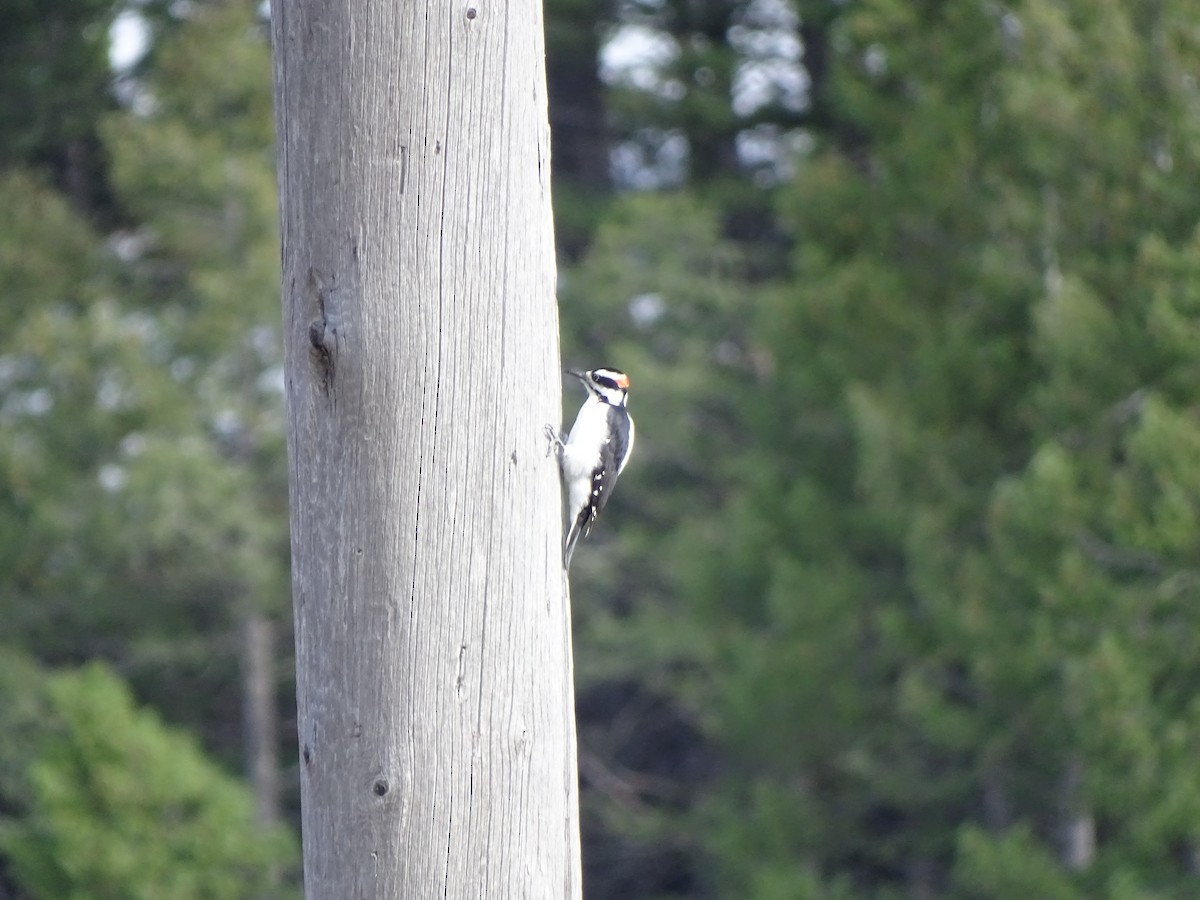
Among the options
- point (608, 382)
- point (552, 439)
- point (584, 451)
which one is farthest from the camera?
point (608, 382)

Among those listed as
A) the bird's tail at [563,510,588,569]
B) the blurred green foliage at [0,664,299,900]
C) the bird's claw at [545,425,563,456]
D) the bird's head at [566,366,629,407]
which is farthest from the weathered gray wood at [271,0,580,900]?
the blurred green foliage at [0,664,299,900]

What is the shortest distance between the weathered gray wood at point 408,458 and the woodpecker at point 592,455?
1.69m

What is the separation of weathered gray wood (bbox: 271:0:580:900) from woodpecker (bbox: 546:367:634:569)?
1.69 meters

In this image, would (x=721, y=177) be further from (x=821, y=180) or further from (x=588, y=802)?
(x=588, y=802)

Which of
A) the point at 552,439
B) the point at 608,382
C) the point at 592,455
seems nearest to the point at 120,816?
the point at 608,382

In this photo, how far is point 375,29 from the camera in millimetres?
2311

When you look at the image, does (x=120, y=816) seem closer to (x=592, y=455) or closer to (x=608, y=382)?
(x=608, y=382)

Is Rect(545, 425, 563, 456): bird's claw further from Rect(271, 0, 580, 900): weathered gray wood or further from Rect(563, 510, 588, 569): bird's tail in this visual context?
Rect(563, 510, 588, 569): bird's tail

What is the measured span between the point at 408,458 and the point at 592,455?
2.55 m

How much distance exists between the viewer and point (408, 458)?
7.61 feet

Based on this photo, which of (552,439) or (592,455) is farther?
(592,455)

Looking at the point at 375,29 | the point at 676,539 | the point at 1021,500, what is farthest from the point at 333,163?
the point at 676,539

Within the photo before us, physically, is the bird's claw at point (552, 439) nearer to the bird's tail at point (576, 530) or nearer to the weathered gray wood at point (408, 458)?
the weathered gray wood at point (408, 458)

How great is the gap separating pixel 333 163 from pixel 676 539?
13.2 meters
